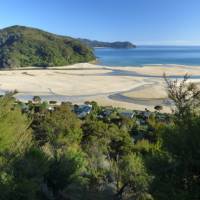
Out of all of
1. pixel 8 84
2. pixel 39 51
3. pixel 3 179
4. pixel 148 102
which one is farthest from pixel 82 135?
pixel 39 51

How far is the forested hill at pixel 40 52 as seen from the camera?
144m

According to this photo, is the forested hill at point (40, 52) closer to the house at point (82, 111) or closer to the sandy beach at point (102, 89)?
the sandy beach at point (102, 89)

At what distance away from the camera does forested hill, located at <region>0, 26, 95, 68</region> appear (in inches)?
5655

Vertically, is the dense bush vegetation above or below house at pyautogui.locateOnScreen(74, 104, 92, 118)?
above

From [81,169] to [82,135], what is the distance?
1251 centimetres

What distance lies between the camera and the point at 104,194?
15.7 meters

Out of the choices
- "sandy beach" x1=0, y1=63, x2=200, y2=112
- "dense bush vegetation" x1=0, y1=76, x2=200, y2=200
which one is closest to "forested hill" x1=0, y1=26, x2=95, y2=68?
"sandy beach" x1=0, y1=63, x2=200, y2=112

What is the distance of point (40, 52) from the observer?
528 feet

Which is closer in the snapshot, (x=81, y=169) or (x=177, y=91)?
(x=177, y=91)

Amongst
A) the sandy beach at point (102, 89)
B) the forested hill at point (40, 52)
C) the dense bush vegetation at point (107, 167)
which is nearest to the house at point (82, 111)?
the sandy beach at point (102, 89)

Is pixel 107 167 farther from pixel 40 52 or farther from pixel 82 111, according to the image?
pixel 40 52

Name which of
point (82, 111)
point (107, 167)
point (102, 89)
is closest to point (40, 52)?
point (102, 89)

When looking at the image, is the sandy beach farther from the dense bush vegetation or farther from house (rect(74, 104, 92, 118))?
the dense bush vegetation

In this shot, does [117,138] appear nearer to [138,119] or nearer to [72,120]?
[72,120]
